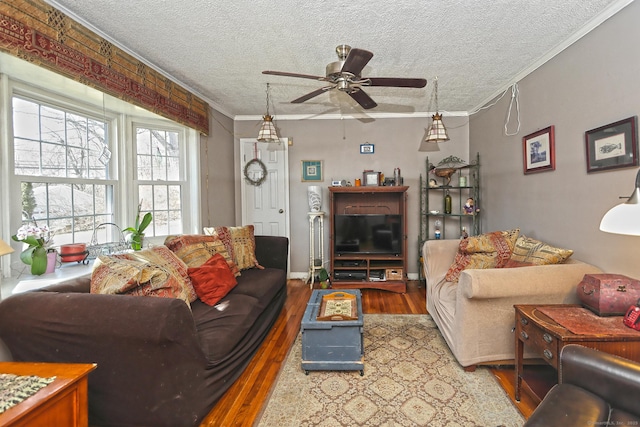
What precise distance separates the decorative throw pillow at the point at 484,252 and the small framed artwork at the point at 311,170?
2.27 m

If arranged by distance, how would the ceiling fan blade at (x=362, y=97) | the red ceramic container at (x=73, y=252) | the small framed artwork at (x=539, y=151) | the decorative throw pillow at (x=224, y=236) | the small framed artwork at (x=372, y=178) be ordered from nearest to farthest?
the red ceramic container at (x=73, y=252), the ceiling fan blade at (x=362, y=97), the small framed artwork at (x=539, y=151), the decorative throw pillow at (x=224, y=236), the small framed artwork at (x=372, y=178)

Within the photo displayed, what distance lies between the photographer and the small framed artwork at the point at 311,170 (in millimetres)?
4227

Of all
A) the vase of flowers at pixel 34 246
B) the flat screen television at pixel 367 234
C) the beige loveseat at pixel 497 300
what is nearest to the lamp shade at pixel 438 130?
the beige loveseat at pixel 497 300

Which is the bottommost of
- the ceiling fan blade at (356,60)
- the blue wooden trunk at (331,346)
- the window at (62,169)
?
the blue wooden trunk at (331,346)

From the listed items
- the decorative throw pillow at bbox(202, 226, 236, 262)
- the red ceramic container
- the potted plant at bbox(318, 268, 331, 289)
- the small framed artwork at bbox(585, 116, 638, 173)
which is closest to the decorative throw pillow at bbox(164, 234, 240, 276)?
the decorative throw pillow at bbox(202, 226, 236, 262)

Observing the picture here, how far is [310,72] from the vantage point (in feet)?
9.02

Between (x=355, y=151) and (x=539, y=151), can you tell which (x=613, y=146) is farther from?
(x=355, y=151)

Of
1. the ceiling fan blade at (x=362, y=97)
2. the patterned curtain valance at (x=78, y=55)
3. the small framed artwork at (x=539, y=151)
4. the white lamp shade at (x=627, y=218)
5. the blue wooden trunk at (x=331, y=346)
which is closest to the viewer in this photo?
the white lamp shade at (x=627, y=218)

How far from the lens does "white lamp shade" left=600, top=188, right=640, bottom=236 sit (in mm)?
1263

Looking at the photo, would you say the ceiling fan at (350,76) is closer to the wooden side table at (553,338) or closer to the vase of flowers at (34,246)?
the wooden side table at (553,338)

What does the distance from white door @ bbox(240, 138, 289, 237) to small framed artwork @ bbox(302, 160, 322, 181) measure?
0.27 m

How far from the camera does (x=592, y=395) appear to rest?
1050mm

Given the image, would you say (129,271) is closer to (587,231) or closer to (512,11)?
(512,11)

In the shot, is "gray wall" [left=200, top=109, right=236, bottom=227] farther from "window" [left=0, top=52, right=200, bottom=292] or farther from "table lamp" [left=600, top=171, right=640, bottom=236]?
"table lamp" [left=600, top=171, right=640, bottom=236]
